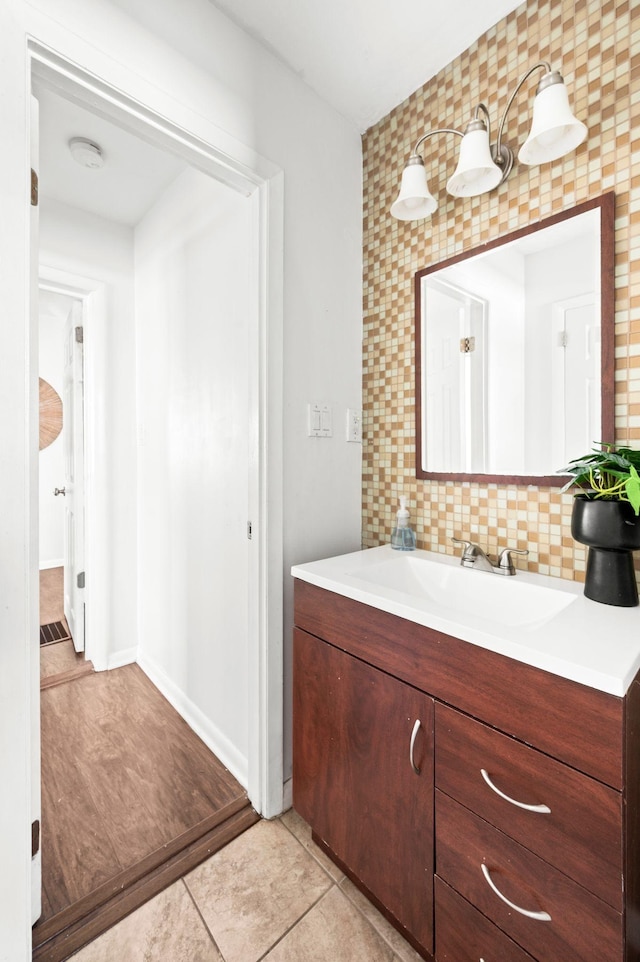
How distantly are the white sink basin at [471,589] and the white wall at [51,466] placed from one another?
3.89 metres

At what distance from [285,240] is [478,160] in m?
0.60

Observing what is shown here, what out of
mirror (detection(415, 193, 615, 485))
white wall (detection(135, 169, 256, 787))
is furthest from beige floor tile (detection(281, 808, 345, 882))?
mirror (detection(415, 193, 615, 485))

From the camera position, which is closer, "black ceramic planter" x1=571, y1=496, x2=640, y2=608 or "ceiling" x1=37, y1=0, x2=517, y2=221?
"black ceramic planter" x1=571, y1=496, x2=640, y2=608

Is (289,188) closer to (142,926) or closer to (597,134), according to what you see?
(597,134)

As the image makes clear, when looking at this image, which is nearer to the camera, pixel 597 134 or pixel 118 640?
pixel 597 134

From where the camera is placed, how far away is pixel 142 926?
109cm

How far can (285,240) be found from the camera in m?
1.42

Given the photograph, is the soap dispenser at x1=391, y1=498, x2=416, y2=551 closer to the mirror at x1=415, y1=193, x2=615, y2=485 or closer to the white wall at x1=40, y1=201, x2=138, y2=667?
the mirror at x1=415, y1=193, x2=615, y2=485

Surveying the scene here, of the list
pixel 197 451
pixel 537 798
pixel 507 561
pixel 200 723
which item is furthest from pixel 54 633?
pixel 537 798

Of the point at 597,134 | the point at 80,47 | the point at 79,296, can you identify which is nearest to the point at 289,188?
the point at 80,47

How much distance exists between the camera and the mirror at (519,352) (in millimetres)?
1069

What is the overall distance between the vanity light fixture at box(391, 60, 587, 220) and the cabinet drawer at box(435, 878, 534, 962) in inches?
66.4

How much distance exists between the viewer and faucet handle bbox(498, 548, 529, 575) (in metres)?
1.19

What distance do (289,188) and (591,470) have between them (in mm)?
1269
